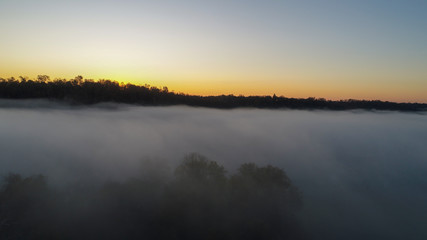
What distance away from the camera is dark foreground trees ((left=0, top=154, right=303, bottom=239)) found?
39375 mm

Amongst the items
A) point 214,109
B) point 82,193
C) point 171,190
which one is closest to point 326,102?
point 214,109

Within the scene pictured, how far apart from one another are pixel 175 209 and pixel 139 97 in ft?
229

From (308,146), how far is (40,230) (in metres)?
118

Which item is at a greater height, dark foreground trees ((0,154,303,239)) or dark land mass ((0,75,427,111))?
dark land mass ((0,75,427,111))

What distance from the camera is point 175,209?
4175cm

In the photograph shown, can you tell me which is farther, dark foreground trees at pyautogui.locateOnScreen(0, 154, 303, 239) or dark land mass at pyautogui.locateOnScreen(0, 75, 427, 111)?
dark land mass at pyautogui.locateOnScreen(0, 75, 427, 111)

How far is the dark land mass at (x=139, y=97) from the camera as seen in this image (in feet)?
256

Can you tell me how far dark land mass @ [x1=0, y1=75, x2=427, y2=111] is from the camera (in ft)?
256

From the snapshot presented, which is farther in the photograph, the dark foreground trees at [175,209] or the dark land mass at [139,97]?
the dark land mass at [139,97]

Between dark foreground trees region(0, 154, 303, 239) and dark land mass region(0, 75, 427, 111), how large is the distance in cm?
4514

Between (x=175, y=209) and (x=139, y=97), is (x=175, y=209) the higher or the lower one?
the lower one

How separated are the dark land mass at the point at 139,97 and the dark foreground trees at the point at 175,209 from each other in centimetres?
4514

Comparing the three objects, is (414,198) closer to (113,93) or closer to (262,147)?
(262,147)

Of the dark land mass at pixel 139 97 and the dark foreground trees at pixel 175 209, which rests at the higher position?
the dark land mass at pixel 139 97
